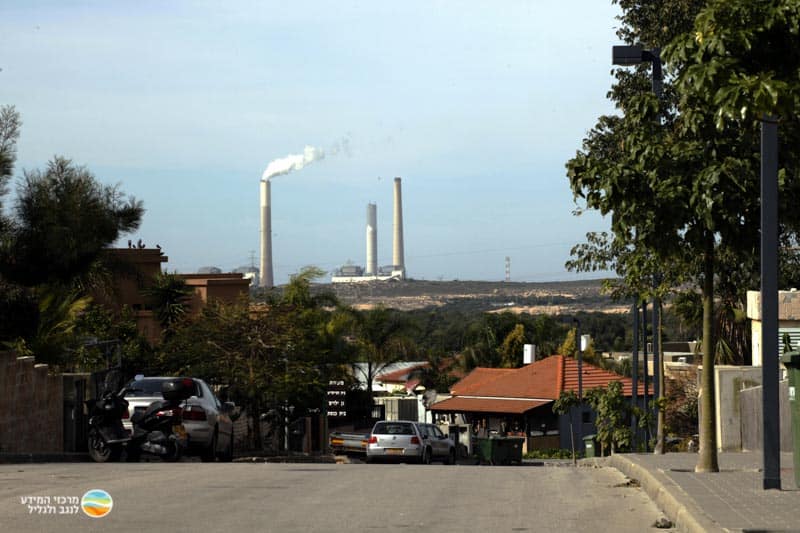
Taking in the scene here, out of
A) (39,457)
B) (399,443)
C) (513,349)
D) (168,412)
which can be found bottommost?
(513,349)

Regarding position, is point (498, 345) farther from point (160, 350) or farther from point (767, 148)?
point (767, 148)

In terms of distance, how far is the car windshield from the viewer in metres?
21.6

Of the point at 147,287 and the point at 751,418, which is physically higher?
the point at 147,287

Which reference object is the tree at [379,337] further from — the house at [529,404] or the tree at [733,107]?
the tree at [733,107]

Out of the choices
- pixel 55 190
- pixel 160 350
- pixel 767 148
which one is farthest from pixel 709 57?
pixel 160 350

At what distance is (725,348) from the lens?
117 ft

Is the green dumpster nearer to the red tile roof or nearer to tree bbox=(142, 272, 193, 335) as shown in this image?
the red tile roof

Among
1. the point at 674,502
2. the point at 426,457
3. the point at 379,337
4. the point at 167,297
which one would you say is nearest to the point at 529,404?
the point at 167,297

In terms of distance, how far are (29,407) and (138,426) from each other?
4.78 metres

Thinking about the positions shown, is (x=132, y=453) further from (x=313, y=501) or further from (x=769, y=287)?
(x=769, y=287)

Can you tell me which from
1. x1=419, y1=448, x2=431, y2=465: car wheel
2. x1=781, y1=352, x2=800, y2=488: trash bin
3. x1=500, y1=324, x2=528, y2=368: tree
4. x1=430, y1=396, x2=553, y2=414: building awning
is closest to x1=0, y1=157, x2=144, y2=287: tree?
x1=419, y1=448, x2=431, y2=465: car wheel

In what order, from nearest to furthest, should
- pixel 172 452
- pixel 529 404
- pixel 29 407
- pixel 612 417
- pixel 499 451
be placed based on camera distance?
pixel 172 452 → pixel 29 407 → pixel 612 417 → pixel 499 451 → pixel 529 404

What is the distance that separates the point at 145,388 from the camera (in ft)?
71.8

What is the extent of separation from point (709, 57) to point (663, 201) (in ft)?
11.3
